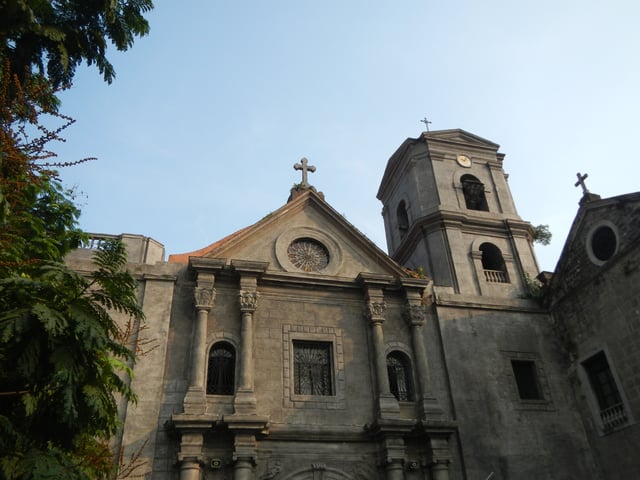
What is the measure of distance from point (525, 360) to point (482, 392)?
2120 mm

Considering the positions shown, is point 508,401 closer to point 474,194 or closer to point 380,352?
point 380,352

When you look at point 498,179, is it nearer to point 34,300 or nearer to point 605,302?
point 605,302

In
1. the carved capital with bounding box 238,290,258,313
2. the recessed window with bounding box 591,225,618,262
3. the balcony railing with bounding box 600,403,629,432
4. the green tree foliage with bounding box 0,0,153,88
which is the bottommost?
the balcony railing with bounding box 600,403,629,432

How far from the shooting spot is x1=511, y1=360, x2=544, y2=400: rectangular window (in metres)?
16.7

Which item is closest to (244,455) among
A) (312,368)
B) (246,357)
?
(246,357)

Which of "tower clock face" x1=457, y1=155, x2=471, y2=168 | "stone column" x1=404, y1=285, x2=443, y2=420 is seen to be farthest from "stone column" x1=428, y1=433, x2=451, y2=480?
"tower clock face" x1=457, y1=155, x2=471, y2=168

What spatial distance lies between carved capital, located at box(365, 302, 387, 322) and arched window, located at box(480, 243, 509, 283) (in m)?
4.94

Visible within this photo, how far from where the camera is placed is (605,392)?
1602 cm

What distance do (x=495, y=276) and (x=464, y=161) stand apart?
18.0ft

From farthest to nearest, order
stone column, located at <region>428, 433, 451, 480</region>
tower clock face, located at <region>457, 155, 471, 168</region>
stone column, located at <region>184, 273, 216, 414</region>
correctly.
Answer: tower clock face, located at <region>457, 155, 471, 168</region> < stone column, located at <region>428, 433, 451, 480</region> < stone column, located at <region>184, 273, 216, 414</region>

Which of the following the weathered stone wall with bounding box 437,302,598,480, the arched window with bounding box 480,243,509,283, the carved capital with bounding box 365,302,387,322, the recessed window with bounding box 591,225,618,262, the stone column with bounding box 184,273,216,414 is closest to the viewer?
the stone column with bounding box 184,273,216,414

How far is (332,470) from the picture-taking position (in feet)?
45.3

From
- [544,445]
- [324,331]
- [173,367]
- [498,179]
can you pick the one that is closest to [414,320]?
[324,331]

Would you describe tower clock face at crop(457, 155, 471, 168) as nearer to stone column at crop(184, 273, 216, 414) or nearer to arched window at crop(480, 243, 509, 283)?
arched window at crop(480, 243, 509, 283)
